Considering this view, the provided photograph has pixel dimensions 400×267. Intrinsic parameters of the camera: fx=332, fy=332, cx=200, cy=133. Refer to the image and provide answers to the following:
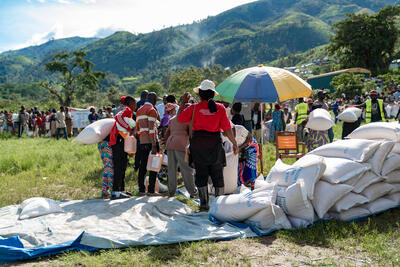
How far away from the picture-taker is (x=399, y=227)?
11.2 feet

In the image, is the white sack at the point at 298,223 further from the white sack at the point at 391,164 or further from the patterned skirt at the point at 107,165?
the patterned skirt at the point at 107,165

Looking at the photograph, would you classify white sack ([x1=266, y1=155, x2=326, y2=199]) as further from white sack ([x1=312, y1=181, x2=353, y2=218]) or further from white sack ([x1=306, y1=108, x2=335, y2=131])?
white sack ([x1=306, y1=108, x2=335, y2=131])

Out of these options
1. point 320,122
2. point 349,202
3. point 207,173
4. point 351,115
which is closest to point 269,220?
point 349,202

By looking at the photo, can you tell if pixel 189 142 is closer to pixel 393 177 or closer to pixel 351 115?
pixel 393 177

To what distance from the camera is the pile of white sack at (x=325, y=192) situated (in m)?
3.55

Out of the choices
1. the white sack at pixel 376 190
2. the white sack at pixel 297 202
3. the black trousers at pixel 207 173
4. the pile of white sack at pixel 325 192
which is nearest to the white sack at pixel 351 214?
the pile of white sack at pixel 325 192

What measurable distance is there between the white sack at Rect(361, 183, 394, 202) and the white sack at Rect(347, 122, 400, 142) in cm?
64

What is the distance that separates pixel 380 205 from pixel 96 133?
3.88 metres

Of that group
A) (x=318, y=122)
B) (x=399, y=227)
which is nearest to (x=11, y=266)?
(x=399, y=227)

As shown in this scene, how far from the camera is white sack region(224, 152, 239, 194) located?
4863 millimetres

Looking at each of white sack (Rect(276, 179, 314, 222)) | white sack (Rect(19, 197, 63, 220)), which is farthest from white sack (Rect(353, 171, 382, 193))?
white sack (Rect(19, 197, 63, 220))

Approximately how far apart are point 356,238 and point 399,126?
1784 millimetres

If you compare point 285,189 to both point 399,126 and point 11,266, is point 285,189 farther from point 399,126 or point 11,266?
point 11,266

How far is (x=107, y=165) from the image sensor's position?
5.09 metres
